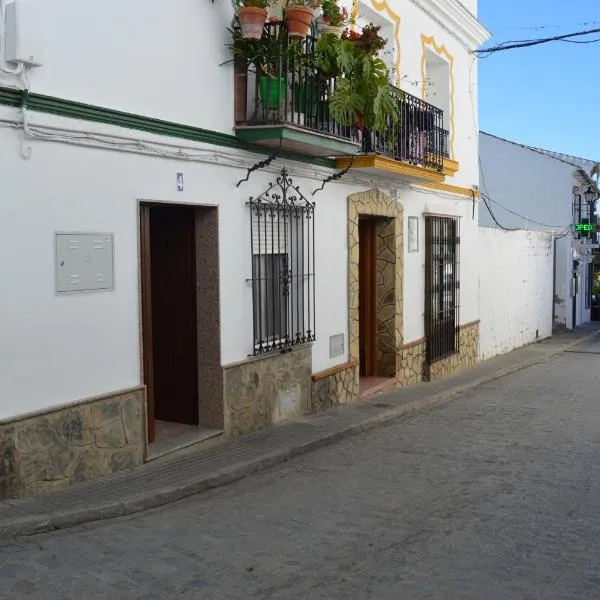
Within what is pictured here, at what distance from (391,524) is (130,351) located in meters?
2.64

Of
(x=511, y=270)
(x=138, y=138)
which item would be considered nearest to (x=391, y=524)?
(x=138, y=138)

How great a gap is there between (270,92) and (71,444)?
13.2 feet

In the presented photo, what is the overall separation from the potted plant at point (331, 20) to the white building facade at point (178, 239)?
94 cm

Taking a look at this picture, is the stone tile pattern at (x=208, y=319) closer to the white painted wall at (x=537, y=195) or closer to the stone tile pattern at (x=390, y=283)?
the stone tile pattern at (x=390, y=283)

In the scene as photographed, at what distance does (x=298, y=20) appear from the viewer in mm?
7676

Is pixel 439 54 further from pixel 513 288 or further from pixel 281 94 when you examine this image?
pixel 513 288

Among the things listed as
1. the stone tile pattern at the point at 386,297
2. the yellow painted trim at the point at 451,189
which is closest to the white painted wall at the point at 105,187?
the stone tile pattern at the point at 386,297

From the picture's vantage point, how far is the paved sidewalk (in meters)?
5.31

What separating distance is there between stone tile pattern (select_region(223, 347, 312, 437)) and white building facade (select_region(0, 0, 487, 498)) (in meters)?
0.03

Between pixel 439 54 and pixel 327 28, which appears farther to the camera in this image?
pixel 439 54

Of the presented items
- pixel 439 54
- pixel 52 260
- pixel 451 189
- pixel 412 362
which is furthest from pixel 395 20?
pixel 52 260

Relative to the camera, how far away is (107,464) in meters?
6.31

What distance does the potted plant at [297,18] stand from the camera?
25.1 feet

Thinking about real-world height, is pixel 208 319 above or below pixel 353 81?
below
